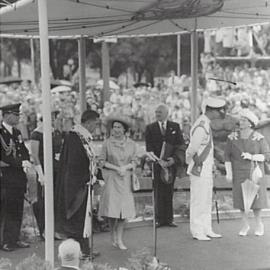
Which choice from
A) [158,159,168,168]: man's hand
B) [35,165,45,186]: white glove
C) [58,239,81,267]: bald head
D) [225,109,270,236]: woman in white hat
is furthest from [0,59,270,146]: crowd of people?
[58,239,81,267]: bald head

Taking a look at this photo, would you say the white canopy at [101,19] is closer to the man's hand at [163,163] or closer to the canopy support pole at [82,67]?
the canopy support pole at [82,67]

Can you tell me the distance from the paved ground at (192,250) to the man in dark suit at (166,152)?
0.30 m

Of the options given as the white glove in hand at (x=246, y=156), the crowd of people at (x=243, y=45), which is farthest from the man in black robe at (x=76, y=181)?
the crowd of people at (x=243, y=45)

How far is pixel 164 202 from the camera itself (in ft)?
31.0

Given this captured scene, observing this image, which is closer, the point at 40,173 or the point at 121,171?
the point at 121,171

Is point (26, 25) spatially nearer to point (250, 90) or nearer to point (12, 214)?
point (12, 214)

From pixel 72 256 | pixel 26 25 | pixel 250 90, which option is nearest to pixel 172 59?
pixel 250 90

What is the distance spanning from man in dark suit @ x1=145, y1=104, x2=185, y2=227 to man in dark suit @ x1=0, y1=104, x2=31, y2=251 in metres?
1.99

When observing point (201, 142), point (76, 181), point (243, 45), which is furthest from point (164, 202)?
point (243, 45)

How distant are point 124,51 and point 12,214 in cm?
3300

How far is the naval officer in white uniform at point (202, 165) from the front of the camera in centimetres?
839

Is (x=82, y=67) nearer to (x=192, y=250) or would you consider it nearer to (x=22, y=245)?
(x=22, y=245)

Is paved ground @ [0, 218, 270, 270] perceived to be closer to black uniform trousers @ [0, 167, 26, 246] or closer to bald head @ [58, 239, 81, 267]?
black uniform trousers @ [0, 167, 26, 246]

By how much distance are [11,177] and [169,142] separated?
237 centimetres
